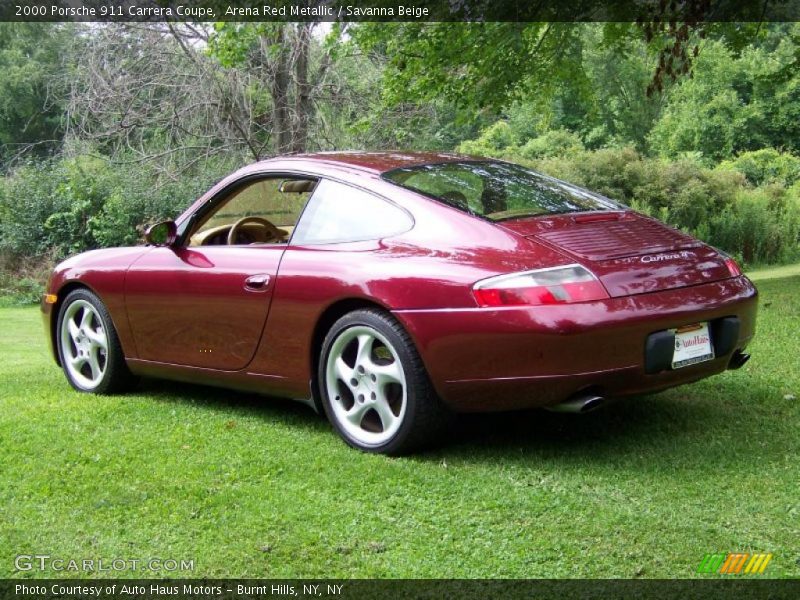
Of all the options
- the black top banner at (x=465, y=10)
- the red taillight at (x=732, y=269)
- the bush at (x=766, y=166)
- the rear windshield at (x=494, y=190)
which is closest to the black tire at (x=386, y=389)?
the rear windshield at (x=494, y=190)

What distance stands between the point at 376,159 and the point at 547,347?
1.73 metres

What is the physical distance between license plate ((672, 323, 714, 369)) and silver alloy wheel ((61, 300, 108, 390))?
3.41m

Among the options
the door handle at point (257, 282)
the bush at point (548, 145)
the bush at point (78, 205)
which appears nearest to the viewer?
the door handle at point (257, 282)

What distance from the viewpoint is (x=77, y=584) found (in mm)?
3207

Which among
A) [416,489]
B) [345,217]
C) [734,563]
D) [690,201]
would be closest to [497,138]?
[690,201]

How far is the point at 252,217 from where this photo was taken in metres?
5.77

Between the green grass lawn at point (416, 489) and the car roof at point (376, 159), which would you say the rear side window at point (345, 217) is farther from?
the green grass lawn at point (416, 489)

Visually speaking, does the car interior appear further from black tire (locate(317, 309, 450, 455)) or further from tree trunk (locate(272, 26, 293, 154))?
tree trunk (locate(272, 26, 293, 154))

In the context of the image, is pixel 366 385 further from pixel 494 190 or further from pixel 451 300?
pixel 494 190

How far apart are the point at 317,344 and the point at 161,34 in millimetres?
13371

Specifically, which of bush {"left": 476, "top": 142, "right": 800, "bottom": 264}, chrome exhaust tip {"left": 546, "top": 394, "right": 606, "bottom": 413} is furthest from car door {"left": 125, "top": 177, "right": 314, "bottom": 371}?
bush {"left": 476, "top": 142, "right": 800, "bottom": 264}

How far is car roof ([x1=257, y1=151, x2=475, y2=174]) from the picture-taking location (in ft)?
16.7

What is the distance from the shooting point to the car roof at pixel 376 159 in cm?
509

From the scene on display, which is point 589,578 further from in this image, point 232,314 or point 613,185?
point 613,185
